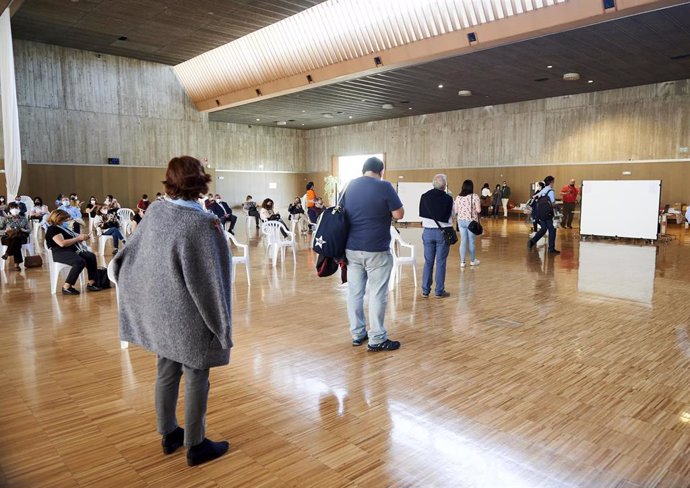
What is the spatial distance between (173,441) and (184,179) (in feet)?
4.66

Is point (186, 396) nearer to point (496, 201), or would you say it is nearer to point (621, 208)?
point (621, 208)

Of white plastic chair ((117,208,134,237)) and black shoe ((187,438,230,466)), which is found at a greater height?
white plastic chair ((117,208,134,237))

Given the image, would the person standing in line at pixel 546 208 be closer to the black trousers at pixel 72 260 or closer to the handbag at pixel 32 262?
the black trousers at pixel 72 260

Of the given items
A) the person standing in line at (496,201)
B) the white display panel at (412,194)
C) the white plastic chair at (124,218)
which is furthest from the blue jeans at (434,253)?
the person standing in line at (496,201)

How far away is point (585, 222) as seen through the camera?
13734 mm

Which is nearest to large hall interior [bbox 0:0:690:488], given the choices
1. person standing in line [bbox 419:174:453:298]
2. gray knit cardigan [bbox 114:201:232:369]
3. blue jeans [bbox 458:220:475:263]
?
gray knit cardigan [bbox 114:201:232:369]

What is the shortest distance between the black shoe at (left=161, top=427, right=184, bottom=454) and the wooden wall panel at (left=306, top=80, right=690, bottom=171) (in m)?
20.8

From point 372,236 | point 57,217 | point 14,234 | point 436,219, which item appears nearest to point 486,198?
point 436,219

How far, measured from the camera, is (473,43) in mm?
12594

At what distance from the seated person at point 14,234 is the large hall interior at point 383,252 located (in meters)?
0.06

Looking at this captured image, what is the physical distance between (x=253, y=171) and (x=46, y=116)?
12.2 metres

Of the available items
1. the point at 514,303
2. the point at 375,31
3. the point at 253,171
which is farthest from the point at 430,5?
the point at 253,171

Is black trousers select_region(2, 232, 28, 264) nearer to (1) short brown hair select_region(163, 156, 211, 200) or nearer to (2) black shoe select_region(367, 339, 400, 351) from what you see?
(2) black shoe select_region(367, 339, 400, 351)

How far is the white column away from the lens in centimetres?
1376
